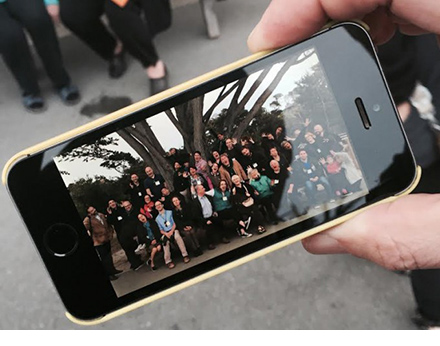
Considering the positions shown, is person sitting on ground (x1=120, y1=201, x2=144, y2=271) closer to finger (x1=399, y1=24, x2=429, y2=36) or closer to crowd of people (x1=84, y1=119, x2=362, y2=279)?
crowd of people (x1=84, y1=119, x2=362, y2=279)

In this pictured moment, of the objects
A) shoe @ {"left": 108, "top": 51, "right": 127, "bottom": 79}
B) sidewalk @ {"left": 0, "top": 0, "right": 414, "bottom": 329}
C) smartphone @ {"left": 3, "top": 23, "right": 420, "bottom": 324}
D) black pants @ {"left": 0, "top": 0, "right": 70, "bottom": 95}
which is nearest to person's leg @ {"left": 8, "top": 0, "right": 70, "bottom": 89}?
black pants @ {"left": 0, "top": 0, "right": 70, "bottom": 95}

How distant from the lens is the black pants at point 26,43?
48.7 inches

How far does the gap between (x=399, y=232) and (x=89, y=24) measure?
3.35ft

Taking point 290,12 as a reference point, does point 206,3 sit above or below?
above

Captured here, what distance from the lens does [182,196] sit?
2.11 ft

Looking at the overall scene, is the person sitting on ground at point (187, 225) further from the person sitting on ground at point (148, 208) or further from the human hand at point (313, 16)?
the human hand at point (313, 16)

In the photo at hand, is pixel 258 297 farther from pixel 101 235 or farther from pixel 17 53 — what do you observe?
pixel 17 53

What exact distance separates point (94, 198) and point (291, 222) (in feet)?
0.87

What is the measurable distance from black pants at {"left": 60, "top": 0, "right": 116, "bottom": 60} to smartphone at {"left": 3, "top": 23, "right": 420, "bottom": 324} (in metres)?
0.79

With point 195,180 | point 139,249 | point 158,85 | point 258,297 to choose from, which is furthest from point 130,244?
point 158,85

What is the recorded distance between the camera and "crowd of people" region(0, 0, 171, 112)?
4.09 feet
